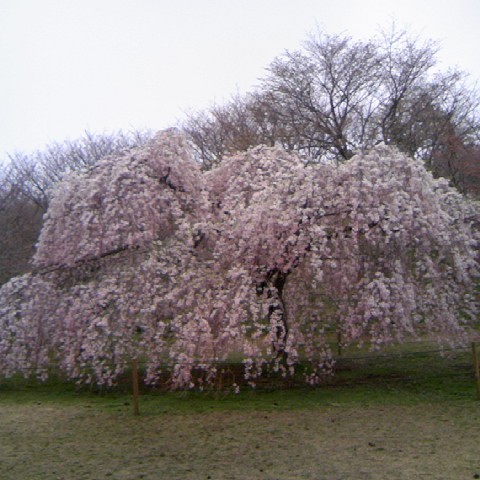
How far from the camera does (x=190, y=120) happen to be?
115 feet

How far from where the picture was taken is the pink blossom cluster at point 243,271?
10.4 metres

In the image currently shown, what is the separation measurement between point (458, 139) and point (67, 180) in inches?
611

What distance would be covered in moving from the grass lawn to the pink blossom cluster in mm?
643

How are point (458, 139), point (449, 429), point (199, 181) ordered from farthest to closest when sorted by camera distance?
1. point (458, 139)
2. point (199, 181)
3. point (449, 429)

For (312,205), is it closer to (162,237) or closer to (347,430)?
(162,237)

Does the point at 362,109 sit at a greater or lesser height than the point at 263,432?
greater

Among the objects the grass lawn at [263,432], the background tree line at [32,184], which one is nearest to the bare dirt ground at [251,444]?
the grass lawn at [263,432]

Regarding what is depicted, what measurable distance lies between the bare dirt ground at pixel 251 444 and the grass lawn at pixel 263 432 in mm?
12

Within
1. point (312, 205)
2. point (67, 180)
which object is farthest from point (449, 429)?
point (67, 180)

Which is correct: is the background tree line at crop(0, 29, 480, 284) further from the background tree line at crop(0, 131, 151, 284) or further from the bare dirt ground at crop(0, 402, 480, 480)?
the bare dirt ground at crop(0, 402, 480, 480)

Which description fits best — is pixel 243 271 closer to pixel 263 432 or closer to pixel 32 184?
pixel 263 432

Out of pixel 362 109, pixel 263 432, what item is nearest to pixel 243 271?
pixel 263 432

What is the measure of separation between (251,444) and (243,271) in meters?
3.21

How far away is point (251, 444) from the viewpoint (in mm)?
7898
